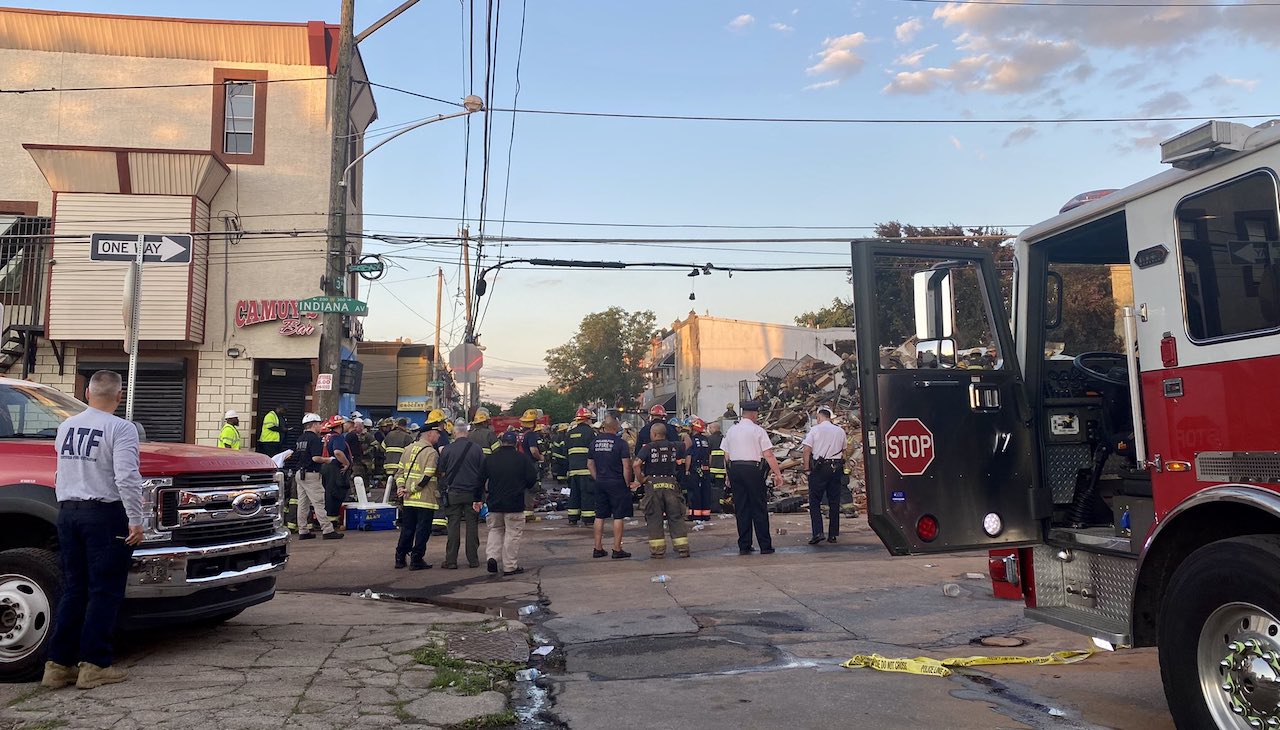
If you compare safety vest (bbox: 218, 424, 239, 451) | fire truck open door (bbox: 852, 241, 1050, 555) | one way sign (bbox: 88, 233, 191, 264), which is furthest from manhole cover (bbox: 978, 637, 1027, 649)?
safety vest (bbox: 218, 424, 239, 451)

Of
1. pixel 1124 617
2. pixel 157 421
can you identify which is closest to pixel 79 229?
pixel 157 421

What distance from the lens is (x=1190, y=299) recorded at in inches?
174

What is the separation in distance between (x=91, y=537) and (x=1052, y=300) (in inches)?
234

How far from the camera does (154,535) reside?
20.3 ft

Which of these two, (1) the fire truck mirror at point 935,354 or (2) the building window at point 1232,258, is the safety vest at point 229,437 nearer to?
(1) the fire truck mirror at point 935,354

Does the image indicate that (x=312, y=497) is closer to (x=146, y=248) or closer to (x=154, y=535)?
(x=146, y=248)

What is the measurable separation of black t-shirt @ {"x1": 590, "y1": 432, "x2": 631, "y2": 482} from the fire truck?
7556mm

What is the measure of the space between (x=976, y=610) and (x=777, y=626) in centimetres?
176

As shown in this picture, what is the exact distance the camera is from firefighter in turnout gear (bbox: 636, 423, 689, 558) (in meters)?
11.9

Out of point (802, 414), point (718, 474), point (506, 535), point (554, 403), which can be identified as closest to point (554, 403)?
point (554, 403)

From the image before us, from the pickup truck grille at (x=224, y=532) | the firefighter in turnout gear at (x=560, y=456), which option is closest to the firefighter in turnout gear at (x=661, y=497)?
the pickup truck grille at (x=224, y=532)

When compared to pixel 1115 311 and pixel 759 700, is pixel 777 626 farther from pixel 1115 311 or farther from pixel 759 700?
pixel 1115 311

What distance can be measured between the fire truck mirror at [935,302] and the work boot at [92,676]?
5103 mm

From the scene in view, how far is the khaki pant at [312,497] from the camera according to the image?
14.2 metres
